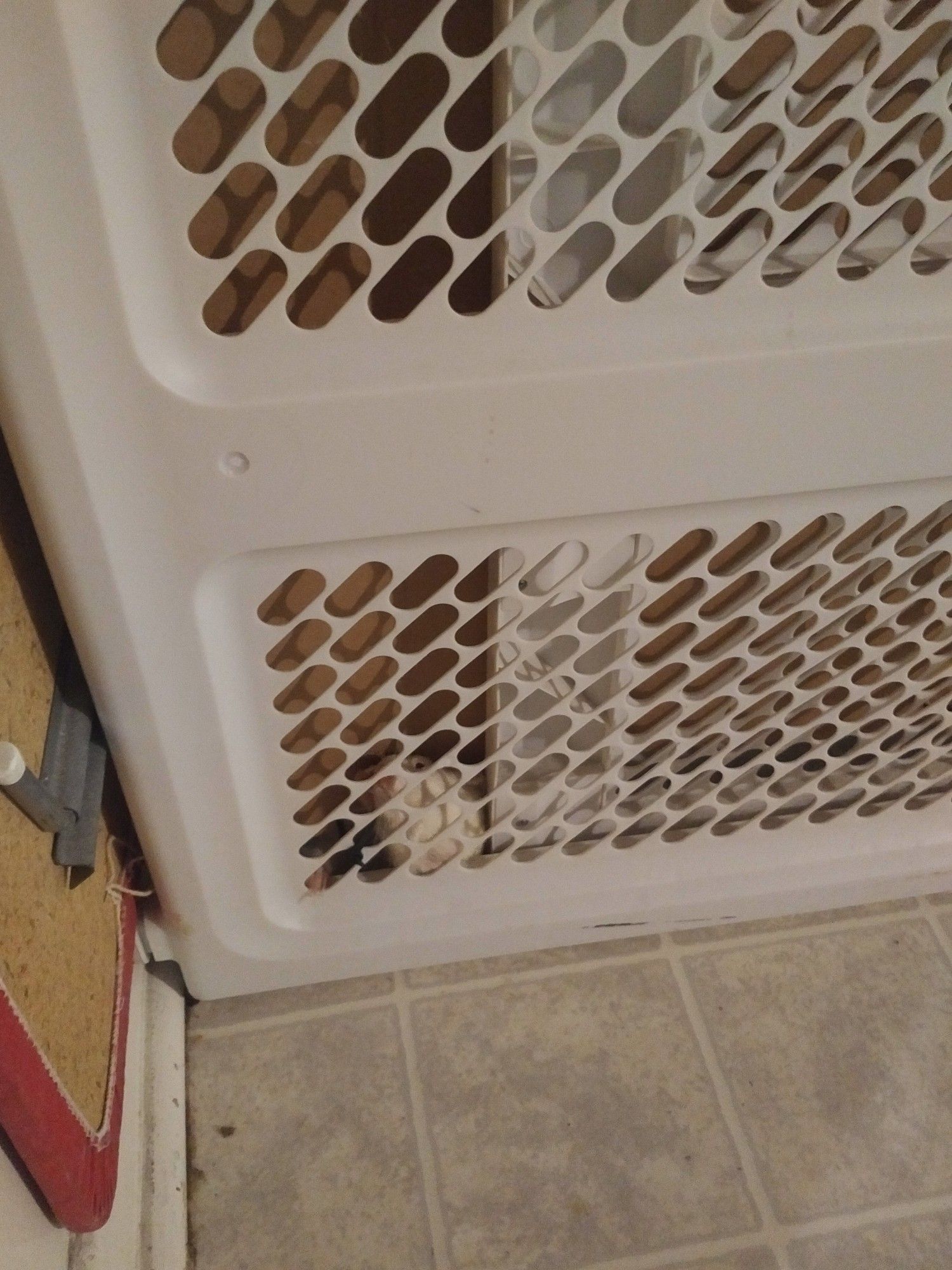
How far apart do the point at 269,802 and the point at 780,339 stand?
443mm

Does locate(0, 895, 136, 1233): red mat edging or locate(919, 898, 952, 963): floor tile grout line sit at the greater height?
locate(0, 895, 136, 1233): red mat edging

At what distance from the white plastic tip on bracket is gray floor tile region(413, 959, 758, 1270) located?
0.47 meters

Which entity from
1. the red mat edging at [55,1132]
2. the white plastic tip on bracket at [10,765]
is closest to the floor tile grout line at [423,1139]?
the red mat edging at [55,1132]

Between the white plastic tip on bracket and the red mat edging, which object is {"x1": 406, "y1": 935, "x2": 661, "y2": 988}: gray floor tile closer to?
the red mat edging

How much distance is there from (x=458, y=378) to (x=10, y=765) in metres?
0.29

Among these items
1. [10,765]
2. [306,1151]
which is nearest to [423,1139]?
[306,1151]

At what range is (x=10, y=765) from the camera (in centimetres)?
49

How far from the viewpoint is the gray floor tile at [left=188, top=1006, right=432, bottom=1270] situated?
0.74 metres

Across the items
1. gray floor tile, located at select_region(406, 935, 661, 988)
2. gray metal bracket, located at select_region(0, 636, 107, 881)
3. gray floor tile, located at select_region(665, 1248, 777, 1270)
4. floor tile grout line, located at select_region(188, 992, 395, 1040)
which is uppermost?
gray metal bracket, located at select_region(0, 636, 107, 881)

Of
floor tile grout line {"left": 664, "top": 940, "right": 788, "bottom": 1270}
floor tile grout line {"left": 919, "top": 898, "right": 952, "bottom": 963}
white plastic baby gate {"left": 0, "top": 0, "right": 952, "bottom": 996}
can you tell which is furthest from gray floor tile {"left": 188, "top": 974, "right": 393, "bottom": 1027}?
floor tile grout line {"left": 919, "top": 898, "right": 952, "bottom": 963}

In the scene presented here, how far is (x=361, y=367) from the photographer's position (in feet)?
1.61

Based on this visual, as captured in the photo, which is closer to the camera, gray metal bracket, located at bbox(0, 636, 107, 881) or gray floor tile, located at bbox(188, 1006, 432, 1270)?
gray metal bracket, located at bbox(0, 636, 107, 881)

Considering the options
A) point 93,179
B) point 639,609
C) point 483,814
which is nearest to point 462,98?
point 93,179

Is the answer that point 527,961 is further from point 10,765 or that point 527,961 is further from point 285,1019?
point 10,765
